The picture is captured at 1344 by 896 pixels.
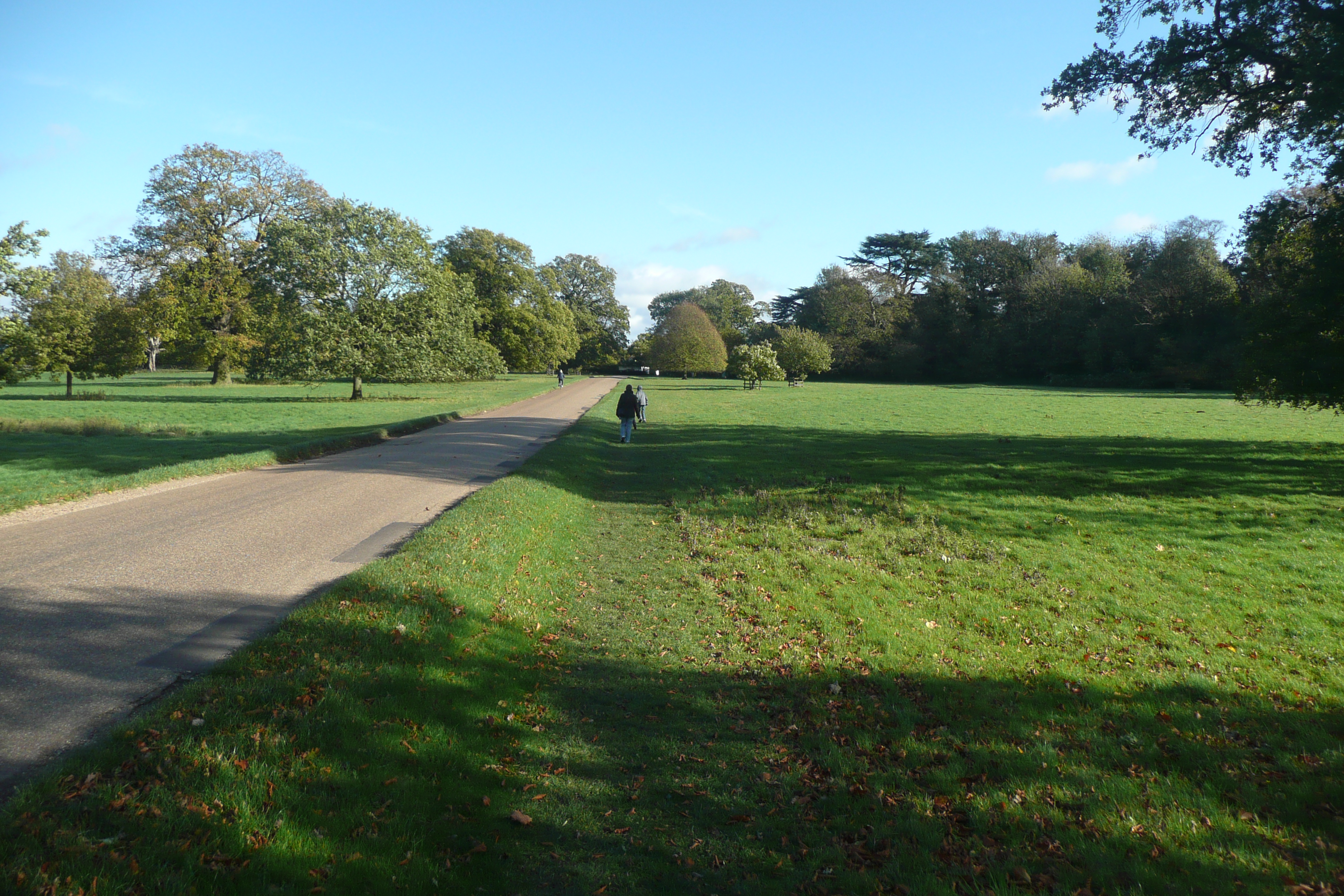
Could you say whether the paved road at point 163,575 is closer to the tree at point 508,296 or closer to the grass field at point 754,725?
the grass field at point 754,725

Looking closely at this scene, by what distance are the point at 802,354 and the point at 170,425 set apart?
56143 mm

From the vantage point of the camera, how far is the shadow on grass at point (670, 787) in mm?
3664

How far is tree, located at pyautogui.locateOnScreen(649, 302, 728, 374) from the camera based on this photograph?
8525 centimetres

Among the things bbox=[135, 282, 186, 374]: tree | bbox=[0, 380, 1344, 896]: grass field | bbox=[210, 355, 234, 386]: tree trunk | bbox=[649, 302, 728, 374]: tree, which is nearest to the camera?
bbox=[0, 380, 1344, 896]: grass field

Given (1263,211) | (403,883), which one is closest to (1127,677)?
(403,883)

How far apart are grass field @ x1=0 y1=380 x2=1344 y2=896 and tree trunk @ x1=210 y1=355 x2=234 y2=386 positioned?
51.9 meters

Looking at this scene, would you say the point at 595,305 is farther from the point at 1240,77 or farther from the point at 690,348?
the point at 1240,77

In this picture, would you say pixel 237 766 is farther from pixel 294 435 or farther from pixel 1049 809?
pixel 294 435

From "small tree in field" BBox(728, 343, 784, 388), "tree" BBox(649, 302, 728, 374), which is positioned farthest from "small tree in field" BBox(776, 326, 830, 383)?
"tree" BBox(649, 302, 728, 374)

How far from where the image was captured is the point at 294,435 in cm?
2252

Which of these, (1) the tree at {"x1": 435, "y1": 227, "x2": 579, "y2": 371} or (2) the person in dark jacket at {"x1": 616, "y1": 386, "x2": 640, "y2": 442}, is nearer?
(2) the person in dark jacket at {"x1": 616, "y1": 386, "x2": 640, "y2": 442}

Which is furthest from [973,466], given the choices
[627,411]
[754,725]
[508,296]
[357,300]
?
[508,296]

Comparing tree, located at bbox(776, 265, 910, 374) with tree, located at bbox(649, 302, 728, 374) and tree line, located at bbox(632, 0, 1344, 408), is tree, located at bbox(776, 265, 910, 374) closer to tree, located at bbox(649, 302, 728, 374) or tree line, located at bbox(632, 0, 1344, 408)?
tree line, located at bbox(632, 0, 1344, 408)

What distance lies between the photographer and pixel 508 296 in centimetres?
7738
